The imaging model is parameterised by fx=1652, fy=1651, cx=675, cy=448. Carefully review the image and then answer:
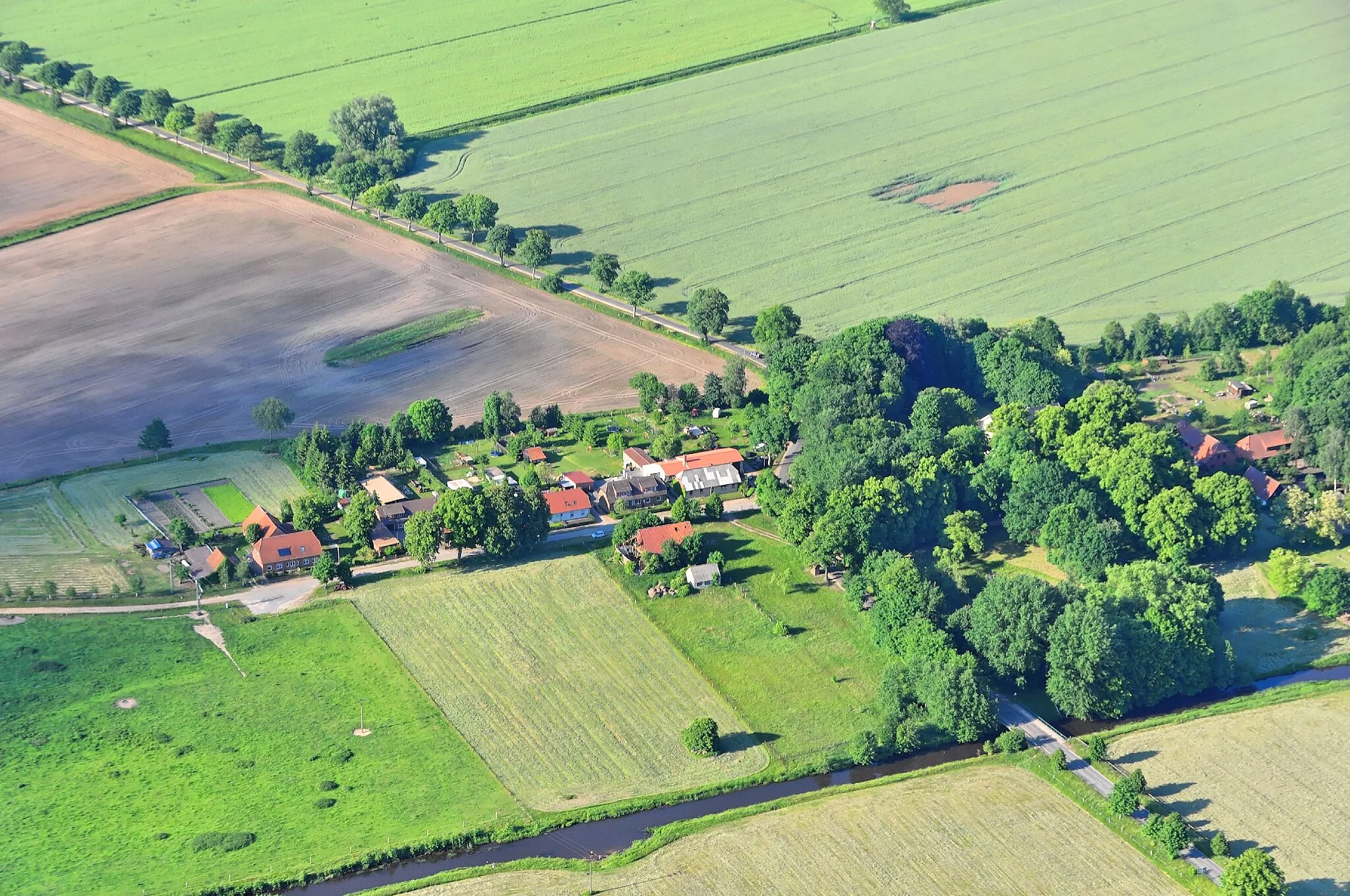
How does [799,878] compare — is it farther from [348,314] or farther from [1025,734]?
[348,314]

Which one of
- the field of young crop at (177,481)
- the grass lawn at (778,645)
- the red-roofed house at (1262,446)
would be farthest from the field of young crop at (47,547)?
the red-roofed house at (1262,446)

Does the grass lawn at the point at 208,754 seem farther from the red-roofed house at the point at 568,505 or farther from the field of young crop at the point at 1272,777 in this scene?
the field of young crop at the point at 1272,777

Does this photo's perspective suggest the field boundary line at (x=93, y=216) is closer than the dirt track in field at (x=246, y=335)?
No

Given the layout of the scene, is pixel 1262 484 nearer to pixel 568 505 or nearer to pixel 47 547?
pixel 568 505

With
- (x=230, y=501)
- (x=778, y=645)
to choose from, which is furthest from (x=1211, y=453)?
(x=230, y=501)

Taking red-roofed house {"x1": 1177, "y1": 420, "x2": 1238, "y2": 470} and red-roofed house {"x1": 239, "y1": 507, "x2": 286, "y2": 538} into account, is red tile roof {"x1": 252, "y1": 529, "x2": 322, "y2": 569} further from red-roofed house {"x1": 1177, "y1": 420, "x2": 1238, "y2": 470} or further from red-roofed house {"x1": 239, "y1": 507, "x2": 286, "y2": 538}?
A: red-roofed house {"x1": 1177, "y1": 420, "x2": 1238, "y2": 470}

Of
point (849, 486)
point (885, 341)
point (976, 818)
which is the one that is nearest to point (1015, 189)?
point (885, 341)

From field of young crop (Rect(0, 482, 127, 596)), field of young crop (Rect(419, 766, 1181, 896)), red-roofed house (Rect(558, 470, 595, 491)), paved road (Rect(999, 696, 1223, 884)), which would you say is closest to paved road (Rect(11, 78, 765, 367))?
red-roofed house (Rect(558, 470, 595, 491))
